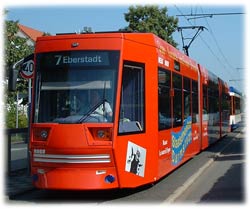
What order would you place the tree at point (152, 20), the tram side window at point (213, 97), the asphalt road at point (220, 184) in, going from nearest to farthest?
the asphalt road at point (220, 184) → the tram side window at point (213, 97) → the tree at point (152, 20)

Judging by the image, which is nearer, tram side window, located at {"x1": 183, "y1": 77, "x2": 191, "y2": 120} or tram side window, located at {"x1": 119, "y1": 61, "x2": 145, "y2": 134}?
tram side window, located at {"x1": 119, "y1": 61, "x2": 145, "y2": 134}

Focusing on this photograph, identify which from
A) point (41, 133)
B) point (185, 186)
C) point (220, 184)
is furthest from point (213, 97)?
point (41, 133)

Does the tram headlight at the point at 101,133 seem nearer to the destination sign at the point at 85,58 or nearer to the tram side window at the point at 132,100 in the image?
the tram side window at the point at 132,100

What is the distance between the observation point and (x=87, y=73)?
9.12 m

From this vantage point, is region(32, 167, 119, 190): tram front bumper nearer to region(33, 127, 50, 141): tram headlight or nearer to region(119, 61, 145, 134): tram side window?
region(33, 127, 50, 141): tram headlight

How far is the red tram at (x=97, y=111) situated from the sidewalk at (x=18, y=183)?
3.55ft

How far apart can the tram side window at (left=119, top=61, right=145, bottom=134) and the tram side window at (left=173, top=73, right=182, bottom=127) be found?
2.39 m

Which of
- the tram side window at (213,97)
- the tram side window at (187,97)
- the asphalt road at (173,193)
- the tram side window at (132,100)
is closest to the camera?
the tram side window at (132,100)

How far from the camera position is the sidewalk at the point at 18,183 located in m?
10.0

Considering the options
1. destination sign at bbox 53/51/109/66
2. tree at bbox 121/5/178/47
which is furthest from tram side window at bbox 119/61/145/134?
tree at bbox 121/5/178/47

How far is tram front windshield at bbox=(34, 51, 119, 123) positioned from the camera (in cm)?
893

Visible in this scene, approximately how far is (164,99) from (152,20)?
34.6 metres

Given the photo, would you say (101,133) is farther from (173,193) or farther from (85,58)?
(173,193)

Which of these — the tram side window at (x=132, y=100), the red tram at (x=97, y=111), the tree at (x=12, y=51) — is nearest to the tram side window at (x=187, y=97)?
the red tram at (x=97, y=111)
